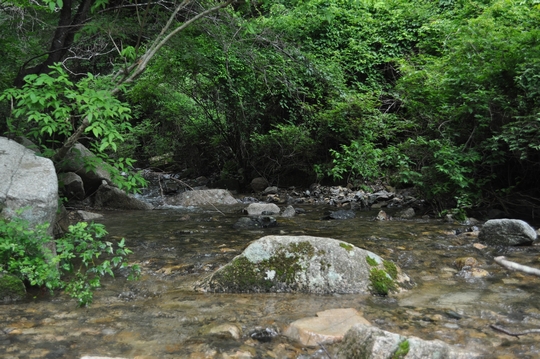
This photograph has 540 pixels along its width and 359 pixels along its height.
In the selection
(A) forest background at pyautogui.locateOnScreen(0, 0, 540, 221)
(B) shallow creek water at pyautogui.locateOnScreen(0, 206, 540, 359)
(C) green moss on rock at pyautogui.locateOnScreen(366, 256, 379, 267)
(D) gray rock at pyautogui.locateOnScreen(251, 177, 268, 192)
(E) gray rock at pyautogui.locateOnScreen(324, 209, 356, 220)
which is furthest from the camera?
(D) gray rock at pyautogui.locateOnScreen(251, 177, 268, 192)

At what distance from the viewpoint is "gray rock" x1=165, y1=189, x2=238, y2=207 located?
10.5 meters

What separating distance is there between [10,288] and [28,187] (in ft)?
3.04

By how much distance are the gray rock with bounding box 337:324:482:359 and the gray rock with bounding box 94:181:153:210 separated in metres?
7.79

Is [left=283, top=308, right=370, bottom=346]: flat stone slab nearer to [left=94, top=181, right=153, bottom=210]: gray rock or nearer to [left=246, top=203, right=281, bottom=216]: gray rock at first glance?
[left=246, top=203, right=281, bottom=216]: gray rock

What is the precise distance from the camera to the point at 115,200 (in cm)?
988

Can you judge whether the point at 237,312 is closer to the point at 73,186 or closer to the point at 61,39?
the point at 61,39

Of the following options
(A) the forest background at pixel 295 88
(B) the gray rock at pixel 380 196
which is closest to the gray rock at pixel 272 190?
(A) the forest background at pixel 295 88

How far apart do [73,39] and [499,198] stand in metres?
6.99

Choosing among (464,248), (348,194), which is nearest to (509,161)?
(464,248)

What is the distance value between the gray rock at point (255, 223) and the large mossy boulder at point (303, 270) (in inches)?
124

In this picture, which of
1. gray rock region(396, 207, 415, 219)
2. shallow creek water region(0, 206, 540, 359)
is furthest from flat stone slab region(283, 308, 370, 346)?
gray rock region(396, 207, 415, 219)

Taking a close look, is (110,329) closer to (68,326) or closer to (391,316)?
(68,326)

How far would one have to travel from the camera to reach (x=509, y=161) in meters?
7.58

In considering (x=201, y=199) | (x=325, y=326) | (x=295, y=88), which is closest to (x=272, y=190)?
(x=201, y=199)
